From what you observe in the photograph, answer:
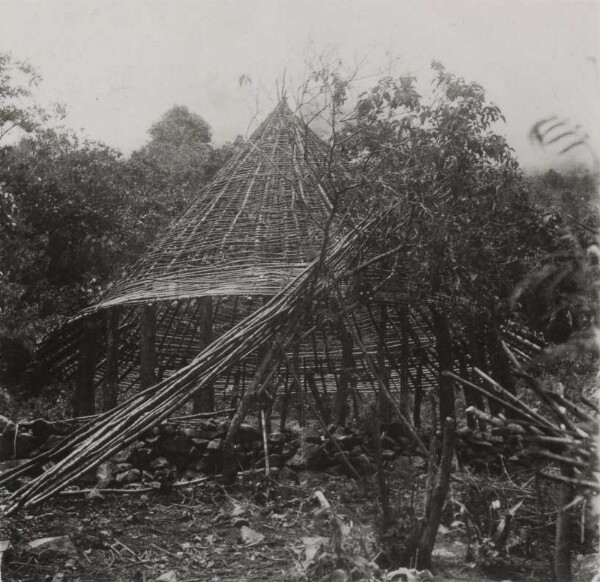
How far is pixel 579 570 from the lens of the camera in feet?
12.7

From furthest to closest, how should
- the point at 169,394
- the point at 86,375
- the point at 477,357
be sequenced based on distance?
1. the point at 86,375
2. the point at 477,357
3. the point at 169,394

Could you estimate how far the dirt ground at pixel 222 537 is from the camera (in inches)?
147

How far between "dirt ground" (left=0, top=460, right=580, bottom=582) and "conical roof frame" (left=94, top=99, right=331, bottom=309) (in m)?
2.03

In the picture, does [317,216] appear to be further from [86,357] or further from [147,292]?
[86,357]

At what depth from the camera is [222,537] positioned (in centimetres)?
454

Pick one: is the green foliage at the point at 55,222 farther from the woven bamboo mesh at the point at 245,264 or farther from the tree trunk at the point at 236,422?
the tree trunk at the point at 236,422

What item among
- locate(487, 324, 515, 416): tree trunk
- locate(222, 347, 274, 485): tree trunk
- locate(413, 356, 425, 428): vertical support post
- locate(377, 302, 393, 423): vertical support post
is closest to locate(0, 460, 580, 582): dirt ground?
locate(222, 347, 274, 485): tree trunk

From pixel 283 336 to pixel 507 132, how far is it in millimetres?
3477

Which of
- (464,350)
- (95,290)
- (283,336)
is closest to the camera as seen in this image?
(283,336)

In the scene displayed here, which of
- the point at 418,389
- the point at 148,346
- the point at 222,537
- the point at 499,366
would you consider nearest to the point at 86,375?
the point at 148,346

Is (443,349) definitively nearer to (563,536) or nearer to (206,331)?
(206,331)

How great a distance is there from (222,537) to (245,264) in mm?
3077

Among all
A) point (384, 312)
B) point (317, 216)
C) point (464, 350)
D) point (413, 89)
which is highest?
point (413, 89)

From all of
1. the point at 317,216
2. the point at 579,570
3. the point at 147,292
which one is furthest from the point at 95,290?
the point at 579,570
